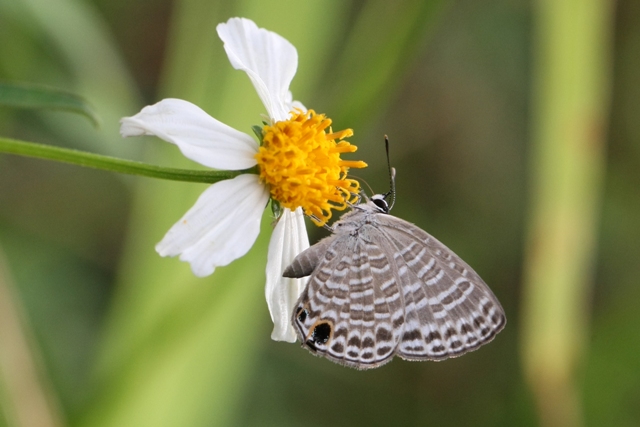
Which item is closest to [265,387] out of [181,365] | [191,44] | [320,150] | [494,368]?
[181,365]

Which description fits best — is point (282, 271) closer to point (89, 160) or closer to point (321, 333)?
point (321, 333)

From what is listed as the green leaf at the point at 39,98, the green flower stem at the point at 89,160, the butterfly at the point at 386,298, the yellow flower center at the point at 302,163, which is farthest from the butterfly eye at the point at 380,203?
the green leaf at the point at 39,98

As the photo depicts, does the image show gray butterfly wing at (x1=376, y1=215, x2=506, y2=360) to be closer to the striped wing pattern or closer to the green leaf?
the striped wing pattern

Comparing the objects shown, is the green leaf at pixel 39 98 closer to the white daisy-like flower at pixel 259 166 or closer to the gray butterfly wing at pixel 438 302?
the white daisy-like flower at pixel 259 166

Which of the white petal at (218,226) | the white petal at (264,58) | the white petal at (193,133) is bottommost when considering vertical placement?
the white petal at (218,226)

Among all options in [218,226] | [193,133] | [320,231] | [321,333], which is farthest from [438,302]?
[320,231]

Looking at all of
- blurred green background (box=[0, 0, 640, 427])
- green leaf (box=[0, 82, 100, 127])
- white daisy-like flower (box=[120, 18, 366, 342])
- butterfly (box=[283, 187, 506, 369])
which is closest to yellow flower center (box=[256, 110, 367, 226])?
white daisy-like flower (box=[120, 18, 366, 342])

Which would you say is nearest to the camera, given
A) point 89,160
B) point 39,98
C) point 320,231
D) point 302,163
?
point 89,160
